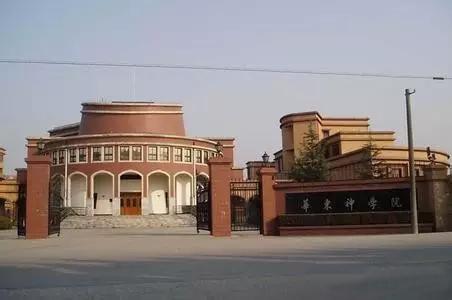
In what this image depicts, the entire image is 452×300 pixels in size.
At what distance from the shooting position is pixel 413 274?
988cm

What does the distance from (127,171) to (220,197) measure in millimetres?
33855

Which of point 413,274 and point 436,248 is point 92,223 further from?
point 413,274

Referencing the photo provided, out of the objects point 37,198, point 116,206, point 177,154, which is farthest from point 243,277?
point 177,154

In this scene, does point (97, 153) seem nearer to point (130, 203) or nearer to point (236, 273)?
point (130, 203)

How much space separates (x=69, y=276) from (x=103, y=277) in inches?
31.0

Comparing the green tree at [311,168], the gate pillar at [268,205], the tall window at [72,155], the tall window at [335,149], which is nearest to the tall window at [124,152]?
the tall window at [72,155]

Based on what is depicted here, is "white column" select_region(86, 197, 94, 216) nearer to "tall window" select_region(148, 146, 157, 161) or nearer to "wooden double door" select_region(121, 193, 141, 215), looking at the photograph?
"wooden double door" select_region(121, 193, 141, 215)

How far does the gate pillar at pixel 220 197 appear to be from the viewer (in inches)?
894

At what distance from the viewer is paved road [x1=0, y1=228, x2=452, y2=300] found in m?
8.29

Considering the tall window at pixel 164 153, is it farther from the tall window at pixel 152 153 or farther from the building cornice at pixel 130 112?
the building cornice at pixel 130 112

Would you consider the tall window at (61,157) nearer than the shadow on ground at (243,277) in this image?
No

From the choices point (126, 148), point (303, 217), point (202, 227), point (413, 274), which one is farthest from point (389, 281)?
point (126, 148)

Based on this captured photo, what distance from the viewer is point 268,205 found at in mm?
23188

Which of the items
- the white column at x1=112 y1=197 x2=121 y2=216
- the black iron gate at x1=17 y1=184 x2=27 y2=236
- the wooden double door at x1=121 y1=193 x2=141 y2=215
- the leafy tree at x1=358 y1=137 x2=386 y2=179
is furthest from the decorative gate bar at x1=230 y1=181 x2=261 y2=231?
the wooden double door at x1=121 y1=193 x2=141 y2=215
